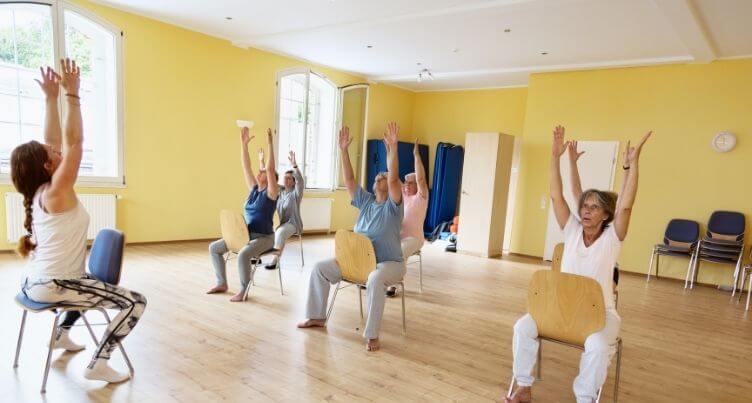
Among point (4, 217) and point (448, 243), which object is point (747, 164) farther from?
point (4, 217)

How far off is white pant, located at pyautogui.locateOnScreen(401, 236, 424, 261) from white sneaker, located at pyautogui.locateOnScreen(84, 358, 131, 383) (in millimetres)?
2757

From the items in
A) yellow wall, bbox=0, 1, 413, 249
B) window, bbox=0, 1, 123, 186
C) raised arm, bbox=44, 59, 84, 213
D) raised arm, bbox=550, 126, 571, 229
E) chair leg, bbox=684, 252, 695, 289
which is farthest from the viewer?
chair leg, bbox=684, 252, 695, 289

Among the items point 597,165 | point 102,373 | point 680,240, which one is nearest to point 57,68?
point 102,373

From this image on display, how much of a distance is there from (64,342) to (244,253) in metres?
1.57

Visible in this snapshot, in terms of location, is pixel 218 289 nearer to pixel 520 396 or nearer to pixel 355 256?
pixel 355 256

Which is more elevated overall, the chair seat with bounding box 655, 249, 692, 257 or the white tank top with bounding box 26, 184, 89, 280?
the white tank top with bounding box 26, 184, 89, 280

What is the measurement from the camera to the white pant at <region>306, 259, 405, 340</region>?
317 centimetres

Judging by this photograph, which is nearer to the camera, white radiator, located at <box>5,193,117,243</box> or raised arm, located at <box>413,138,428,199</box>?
raised arm, located at <box>413,138,428,199</box>

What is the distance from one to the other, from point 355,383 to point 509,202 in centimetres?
638

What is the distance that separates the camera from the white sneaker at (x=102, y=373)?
2398 millimetres

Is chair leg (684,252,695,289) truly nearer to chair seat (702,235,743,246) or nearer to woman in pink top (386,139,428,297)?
chair seat (702,235,743,246)

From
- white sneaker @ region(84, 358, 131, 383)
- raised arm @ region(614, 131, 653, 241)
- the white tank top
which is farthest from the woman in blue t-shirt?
raised arm @ region(614, 131, 653, 241)

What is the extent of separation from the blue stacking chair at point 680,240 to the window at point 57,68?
7529 millimetres

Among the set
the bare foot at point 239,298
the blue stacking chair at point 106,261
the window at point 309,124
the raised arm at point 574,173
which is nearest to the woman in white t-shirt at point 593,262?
the raised arm at point 574,173
